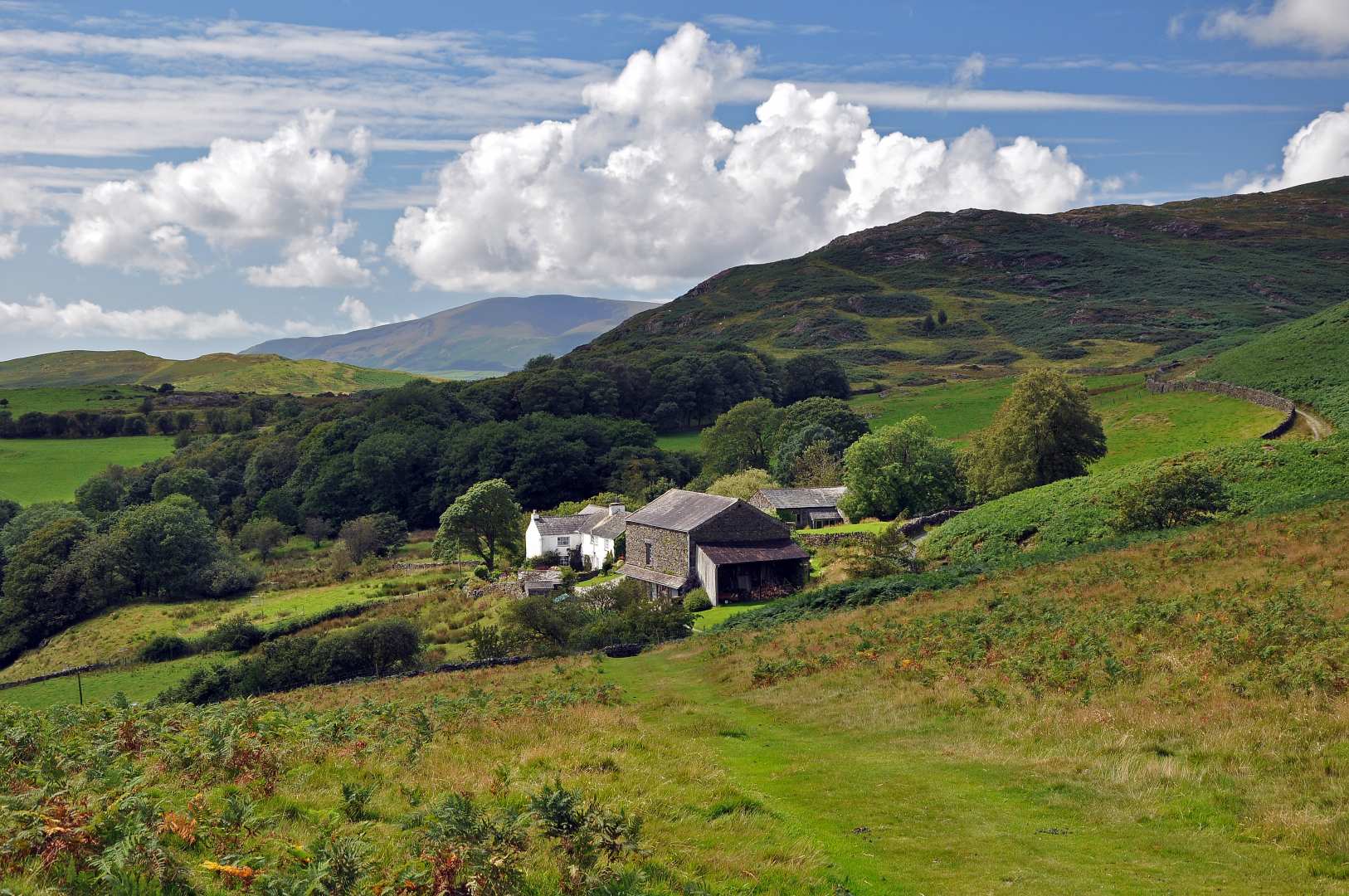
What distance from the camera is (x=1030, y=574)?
3162 centimetres

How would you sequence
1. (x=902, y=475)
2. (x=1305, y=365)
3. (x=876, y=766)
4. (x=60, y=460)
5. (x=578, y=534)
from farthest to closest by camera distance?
(x=60, y=460) → (x=1305, y=365) → (x=578, y=534) → (x=902, y=475) → (x=876, y=766)

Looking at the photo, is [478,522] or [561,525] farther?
[478,522]

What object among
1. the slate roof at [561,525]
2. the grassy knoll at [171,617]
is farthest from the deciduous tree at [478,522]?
the slate roof at [561,525]

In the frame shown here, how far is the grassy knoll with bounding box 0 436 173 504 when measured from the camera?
4089 inches

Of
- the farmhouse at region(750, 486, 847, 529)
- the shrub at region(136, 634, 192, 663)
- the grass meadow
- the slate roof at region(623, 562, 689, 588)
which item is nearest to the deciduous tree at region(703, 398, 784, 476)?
the grass meadow

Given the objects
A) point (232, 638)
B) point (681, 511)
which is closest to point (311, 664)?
point (232, 638)

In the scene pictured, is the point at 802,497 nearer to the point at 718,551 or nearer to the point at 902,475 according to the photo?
the point at 902,475

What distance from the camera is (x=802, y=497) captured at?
73.1m

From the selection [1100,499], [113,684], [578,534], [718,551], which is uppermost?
[1100,499]

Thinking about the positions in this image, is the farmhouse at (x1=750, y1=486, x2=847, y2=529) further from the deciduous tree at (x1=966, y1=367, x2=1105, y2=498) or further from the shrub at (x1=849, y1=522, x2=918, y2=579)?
the shrub at (x1=849, y1=522, x2=918, y2=579)

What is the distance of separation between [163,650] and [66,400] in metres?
118

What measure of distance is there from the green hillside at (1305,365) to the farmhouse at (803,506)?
34.2 metres

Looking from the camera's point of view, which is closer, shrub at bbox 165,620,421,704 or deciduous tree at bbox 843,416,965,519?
shrub at bbox 165,620,421,704

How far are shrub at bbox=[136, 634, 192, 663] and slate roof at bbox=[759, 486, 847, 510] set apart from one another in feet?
139
